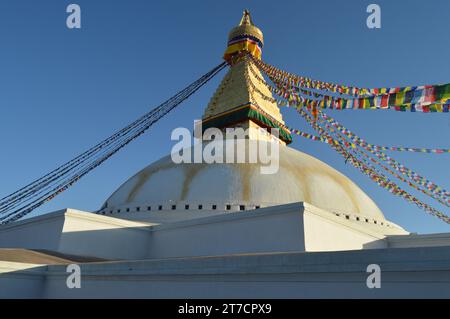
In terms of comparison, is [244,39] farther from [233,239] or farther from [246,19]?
[233,239]

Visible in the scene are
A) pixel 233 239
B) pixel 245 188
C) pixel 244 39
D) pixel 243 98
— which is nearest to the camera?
pixel 233 239

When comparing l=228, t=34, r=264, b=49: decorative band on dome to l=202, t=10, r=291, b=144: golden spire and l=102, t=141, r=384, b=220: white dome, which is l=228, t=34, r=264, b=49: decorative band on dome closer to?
l=202, t=10, r=291, b=144: golden spire

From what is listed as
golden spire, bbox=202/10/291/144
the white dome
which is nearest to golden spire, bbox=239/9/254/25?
golden spire, bbox=202/10/291/144

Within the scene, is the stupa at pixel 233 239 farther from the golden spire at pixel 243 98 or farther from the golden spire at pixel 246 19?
the golden spire at pixel 246 19

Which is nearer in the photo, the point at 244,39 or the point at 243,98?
the point at 243,98

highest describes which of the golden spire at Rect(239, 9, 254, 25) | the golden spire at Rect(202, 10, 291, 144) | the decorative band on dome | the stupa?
the golden spire at Rect(239, 9, 254, 25)

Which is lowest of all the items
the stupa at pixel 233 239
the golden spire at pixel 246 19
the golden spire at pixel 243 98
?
the stupa at pixel 233 239

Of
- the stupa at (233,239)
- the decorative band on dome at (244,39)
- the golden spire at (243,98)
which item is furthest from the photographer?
the decorative band on dome at (244,39)

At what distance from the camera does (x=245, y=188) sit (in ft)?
47.2

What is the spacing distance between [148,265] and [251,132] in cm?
1339

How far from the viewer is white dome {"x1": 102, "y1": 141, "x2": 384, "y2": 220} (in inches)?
560

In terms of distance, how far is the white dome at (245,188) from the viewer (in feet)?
46.6

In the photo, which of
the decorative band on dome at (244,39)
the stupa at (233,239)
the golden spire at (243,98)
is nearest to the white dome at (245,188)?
the stupa at (233,239)

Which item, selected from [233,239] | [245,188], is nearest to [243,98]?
[245,188]
